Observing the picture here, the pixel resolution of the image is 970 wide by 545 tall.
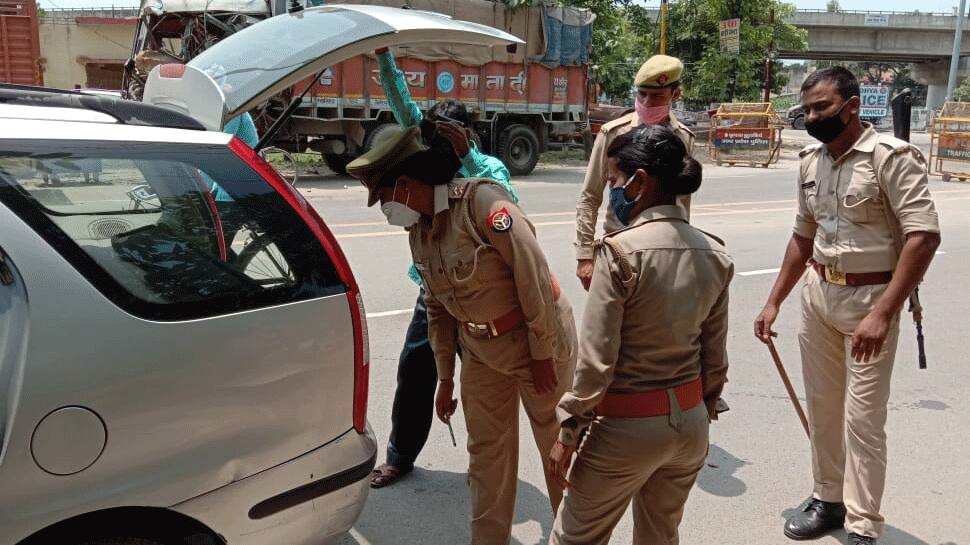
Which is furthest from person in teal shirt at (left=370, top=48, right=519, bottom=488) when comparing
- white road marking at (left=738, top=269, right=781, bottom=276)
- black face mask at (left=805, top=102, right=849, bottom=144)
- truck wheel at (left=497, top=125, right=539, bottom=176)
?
truck wheel at (left=497, top=125, right=539, bottom=176)

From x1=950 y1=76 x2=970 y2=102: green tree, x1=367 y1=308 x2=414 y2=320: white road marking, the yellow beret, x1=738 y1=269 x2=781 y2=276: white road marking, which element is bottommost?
x1=738 y1=269 x2=781 y2=276: white road marking

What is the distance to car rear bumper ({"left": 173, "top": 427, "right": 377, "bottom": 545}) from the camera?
2.22 meters

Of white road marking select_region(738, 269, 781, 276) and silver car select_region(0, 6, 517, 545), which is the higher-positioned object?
silver car select_region(0, 6, 517, 545)

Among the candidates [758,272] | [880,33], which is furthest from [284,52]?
[880,33]

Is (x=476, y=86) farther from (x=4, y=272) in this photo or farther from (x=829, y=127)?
(x=4, y=272)

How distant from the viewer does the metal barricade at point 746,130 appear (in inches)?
859

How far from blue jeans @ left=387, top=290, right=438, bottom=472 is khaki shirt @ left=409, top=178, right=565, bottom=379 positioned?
2.74 ft

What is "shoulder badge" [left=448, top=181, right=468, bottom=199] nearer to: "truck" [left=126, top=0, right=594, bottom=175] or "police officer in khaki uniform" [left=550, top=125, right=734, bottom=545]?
"police officer in khaki uniform" [left=550, top=125, right=734, bottom=545]

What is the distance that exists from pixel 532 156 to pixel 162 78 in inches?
584

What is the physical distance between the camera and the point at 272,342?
2.27 m

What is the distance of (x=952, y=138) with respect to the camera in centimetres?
1880

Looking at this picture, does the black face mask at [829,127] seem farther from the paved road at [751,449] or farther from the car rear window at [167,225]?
the car rear window at [167,225]

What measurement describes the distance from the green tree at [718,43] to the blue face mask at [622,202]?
93.7 feet

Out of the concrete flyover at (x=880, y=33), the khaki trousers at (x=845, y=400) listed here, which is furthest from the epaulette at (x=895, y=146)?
the concrete flyover at (x=880, y=33)
